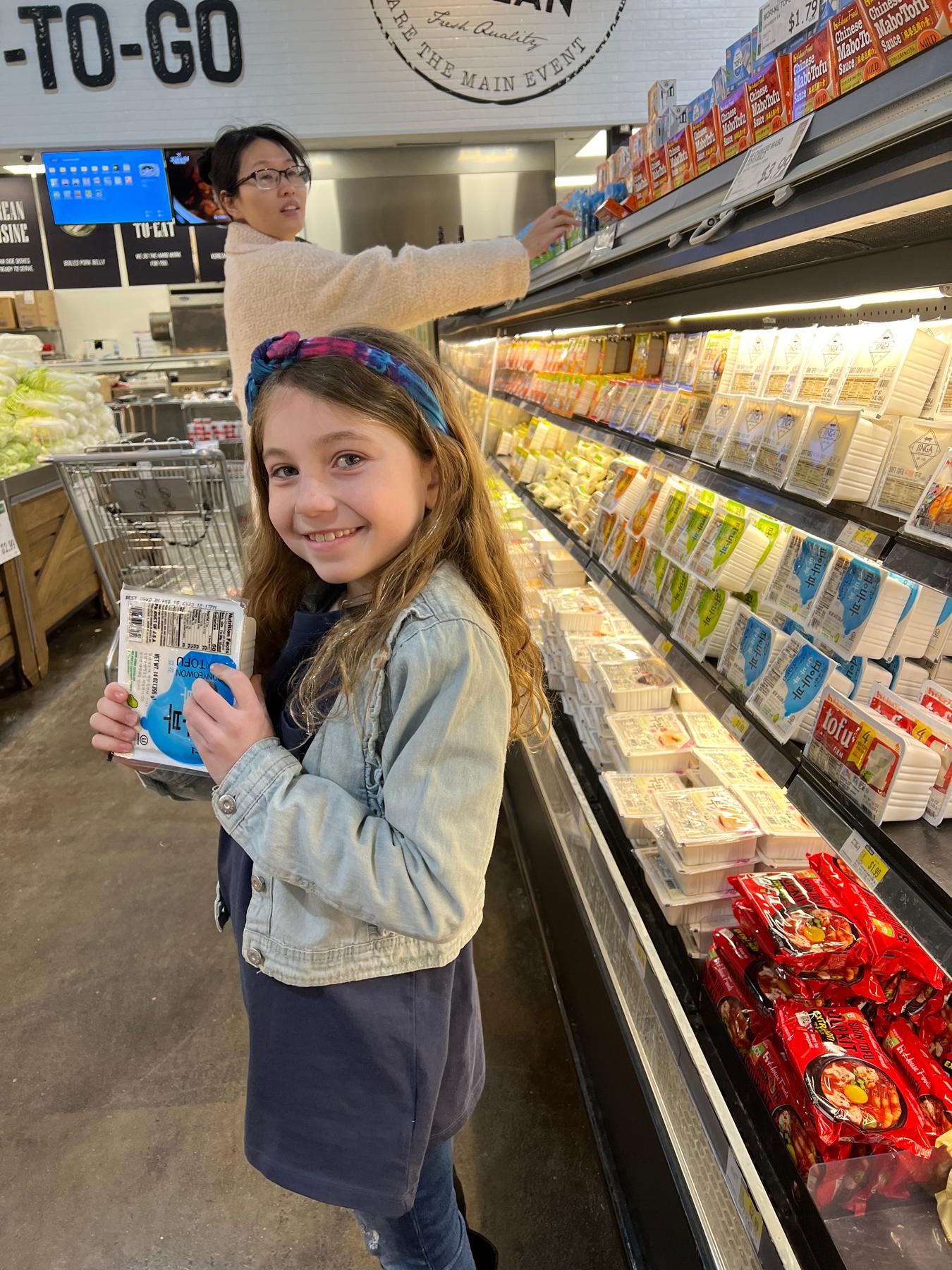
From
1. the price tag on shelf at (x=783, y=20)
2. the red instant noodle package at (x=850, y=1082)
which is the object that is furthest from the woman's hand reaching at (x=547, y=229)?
the red instant noodle package at (x=850, y=1082)

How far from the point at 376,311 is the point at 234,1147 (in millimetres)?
2000

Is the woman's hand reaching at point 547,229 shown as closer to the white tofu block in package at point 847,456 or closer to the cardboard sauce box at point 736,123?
the cardboard sauce box at point 736,123

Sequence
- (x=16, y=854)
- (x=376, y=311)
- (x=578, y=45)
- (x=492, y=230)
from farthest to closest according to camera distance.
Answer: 1. (x=492, y=230)
2. (x=578, y=45)
3. (x=16, y=854)
4. (x=376, y=311)

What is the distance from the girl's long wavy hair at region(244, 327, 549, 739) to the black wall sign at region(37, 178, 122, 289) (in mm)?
5249

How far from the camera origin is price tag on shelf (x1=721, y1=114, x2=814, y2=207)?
3.28 feet

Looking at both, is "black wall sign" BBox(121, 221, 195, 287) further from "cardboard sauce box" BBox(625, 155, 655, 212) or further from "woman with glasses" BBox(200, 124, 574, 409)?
"cardboard sauce box" BBox(625, 155, 655, 212)

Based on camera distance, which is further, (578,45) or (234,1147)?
(578,45)

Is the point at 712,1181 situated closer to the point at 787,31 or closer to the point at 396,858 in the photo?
the point at 396,858

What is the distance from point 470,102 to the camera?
4602mm

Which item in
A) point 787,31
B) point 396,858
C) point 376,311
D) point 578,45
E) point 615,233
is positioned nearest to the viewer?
point 396,858

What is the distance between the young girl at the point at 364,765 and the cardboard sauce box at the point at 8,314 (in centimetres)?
941

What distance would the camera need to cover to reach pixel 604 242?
1820 millimetres

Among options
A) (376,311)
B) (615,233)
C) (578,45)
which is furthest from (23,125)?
(615,233)

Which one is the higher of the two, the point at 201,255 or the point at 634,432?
the point at 201,255
